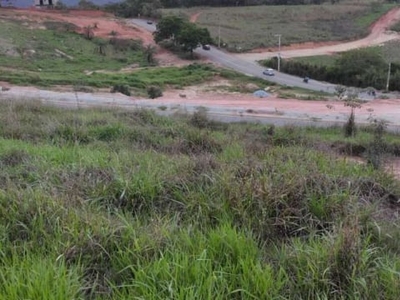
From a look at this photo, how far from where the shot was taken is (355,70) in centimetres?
4256

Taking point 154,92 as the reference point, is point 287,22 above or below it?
above

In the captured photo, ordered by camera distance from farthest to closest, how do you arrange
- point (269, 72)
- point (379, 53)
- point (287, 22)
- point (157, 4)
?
1. point (157, 4)
2. point (287, 22)
3. point (379, 53)
4. point (269, 72)

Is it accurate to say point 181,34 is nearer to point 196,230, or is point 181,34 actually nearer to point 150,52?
point 150,52

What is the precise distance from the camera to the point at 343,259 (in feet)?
8.73

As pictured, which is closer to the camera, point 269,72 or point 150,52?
point 269,72

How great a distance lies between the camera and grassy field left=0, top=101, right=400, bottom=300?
Result: 8.27 ft

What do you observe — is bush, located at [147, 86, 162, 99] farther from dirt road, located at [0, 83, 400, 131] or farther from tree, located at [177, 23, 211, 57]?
tree, located at [177, 23, 211, 57]

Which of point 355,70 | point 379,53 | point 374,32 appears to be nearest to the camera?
point 355,70

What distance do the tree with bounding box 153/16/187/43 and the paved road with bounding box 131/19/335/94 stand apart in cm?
311

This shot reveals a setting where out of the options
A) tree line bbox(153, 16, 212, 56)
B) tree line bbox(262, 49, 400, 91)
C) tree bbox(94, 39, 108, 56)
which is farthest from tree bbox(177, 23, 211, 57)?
tree line bbox(262, 49, 400, 91)

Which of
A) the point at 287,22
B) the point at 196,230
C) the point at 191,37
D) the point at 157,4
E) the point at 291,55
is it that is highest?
the point at 157,4

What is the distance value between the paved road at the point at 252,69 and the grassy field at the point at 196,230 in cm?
3581

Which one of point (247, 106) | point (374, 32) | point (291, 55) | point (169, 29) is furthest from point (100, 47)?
point (374, 32)

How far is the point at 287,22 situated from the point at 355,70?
28.2 m
